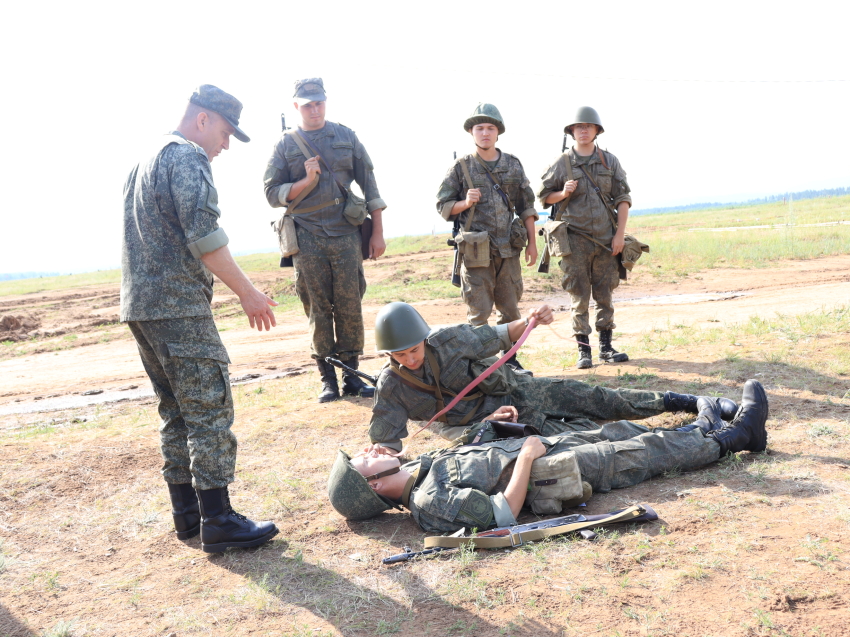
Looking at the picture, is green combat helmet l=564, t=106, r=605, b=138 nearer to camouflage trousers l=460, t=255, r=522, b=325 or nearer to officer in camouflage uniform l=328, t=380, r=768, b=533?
camouflage trousers l=460, t=255, r=522, b=325

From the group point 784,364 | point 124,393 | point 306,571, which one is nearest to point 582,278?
point 784,364

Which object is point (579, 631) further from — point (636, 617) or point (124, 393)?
point (124, 393)

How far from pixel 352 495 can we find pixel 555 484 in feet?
3.71

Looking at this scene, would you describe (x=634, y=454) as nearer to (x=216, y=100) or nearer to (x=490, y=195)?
(x=216, y=100)

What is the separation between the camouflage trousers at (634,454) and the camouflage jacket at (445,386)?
700 millimetres

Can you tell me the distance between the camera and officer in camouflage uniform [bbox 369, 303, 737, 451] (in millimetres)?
4188

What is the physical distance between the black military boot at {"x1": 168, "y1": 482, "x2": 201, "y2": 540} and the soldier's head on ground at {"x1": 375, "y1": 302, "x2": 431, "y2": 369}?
1.38 m

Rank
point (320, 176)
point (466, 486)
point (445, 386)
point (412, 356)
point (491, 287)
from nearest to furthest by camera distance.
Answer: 1. point (466, 486)
2. point (412, 356)
3. point (445, 386)
4. point (320, 176)
5. point (491, 287)

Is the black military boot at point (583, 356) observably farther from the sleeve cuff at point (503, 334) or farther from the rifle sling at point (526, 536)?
the rifle sling at point (526, 536)

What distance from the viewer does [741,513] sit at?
3.49 metres

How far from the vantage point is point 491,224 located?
21.6 ft

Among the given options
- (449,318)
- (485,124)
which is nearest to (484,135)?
(485,124)

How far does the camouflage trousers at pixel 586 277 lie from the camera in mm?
6914

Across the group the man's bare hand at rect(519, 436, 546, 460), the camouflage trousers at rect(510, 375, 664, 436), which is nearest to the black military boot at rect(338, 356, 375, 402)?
the camouflage trousers at rect(510, 375, 664, 436)
